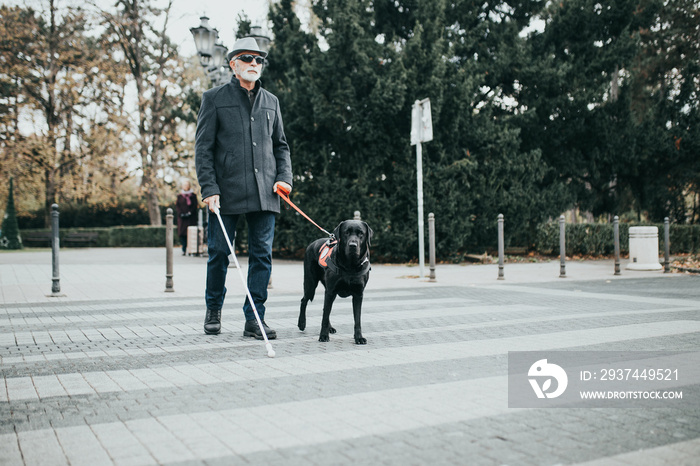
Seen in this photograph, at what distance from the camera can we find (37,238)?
29.2 meters

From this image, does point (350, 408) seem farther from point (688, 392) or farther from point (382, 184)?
point (382, 184)

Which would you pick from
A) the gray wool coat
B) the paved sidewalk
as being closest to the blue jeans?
the gray wool coat

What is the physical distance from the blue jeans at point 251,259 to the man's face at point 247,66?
122cm

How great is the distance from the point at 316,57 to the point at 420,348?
1159cm

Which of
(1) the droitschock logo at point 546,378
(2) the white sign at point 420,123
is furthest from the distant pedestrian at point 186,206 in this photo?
(1) the droitschock logo at point 546,378

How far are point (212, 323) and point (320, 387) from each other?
7.26 feet

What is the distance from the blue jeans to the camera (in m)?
5.57

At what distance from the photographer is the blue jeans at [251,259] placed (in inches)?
219

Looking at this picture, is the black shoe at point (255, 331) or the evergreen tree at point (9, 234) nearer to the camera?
the black shoe at point (255, 331)

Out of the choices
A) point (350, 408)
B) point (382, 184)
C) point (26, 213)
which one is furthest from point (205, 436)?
point (26, 213)

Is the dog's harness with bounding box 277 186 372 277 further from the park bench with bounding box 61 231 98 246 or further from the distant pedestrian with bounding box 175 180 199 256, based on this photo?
the park bench with bounding box 61 231 98 246

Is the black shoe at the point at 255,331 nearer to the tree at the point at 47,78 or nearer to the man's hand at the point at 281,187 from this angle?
the man's hand at the point at 281,187

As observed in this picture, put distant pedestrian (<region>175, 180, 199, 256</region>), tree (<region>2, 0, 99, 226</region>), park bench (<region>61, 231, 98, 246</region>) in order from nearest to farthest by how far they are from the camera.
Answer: distant pedestrian (<region>175, 180, 199, 256</region>) < tree (<region>2, 0, 99, 226</region>) < park bench (<region>61, 231, 98, 246</region>)

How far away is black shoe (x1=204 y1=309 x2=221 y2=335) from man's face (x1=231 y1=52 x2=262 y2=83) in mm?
2127
